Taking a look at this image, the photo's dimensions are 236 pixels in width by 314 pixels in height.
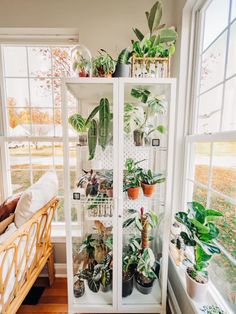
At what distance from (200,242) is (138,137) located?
754mm

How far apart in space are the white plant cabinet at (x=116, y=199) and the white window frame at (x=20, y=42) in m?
0.51

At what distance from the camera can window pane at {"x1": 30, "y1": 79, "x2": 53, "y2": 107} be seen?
1641 millimetres

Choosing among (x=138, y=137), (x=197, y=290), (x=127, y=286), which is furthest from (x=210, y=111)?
(x=127, y=286)

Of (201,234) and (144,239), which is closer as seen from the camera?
(201,234)

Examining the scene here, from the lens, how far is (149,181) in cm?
120

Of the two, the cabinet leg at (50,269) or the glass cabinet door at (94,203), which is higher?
the glass cabinet door at (94,203)

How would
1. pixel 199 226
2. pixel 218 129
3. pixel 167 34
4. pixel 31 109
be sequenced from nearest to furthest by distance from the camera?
pixel 199 226, pixel 218 129, pixel 167 34, pixel 31 109

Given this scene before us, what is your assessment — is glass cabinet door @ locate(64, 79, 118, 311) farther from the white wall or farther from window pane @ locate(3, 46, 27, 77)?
window pane @ locate(3, 46, 27, 77)

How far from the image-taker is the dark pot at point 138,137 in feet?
3.99

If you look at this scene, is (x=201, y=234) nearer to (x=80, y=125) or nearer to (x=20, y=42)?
(x=80, y=125)

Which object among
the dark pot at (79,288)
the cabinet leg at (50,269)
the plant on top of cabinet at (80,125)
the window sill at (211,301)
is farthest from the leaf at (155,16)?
the cabinet leg at (50,269)

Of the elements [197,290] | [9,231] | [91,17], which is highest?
[91,17]

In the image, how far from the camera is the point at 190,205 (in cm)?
100

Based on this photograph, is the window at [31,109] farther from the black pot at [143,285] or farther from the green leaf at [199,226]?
the green leaf at [199,226]
